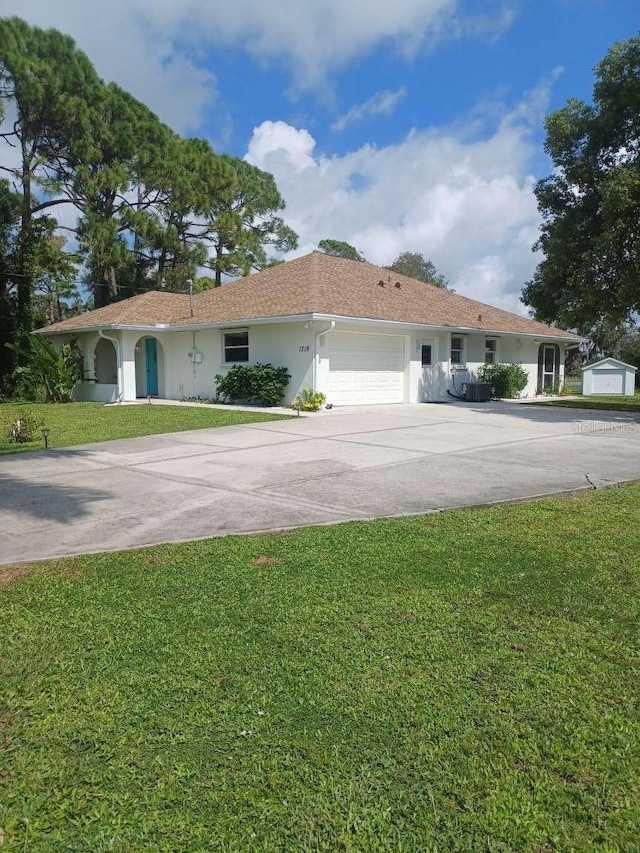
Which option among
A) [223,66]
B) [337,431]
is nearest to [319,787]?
[337,431]

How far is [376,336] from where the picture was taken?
808 inches

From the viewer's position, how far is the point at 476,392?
22.9 meters

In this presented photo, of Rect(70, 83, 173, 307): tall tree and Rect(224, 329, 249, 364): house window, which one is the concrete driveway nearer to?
Rect(224, 329, 249, 364): house window

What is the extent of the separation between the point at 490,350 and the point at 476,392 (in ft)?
11.3

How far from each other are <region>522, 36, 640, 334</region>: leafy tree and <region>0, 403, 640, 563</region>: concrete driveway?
560 cm

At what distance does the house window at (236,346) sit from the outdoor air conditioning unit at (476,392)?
849 cm

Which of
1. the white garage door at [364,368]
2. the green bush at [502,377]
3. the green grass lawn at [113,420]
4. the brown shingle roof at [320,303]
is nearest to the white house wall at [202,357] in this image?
the brown shingle roof at [320,303]

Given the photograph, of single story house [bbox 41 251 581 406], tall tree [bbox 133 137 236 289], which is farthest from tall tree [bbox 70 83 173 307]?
single story house [bbox 41 251 581 406]

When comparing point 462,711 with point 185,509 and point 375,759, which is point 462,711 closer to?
point 375,759

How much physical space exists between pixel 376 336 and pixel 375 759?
61.2 ft

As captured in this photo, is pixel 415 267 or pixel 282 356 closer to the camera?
pixel 282 356

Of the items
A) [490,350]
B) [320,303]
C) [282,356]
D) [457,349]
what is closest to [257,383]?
[282,356]

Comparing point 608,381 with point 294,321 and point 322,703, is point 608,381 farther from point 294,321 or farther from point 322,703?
point 322,703

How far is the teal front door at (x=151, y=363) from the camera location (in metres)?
24.3
